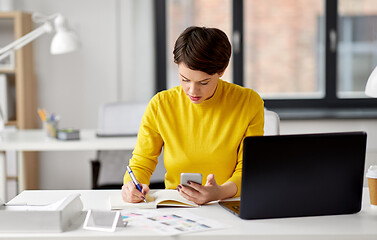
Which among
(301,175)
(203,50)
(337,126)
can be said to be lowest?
(337,126)

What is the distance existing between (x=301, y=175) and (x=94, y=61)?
111 inches

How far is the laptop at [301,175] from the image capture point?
1.36m

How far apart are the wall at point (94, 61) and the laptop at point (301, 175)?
2672 mm

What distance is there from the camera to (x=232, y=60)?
4.19 metres

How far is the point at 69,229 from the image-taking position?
1.35 meters

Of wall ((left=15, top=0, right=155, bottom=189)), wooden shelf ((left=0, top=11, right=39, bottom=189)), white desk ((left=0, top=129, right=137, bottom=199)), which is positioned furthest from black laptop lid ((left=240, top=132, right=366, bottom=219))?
wall ((left=15, top=0, right=155, bottom=189))

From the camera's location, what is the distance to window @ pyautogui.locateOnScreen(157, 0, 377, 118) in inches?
163

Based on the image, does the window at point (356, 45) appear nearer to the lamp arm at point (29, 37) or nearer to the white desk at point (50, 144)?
the white desk at point (50, 144)

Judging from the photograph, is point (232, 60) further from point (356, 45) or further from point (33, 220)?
point (33, 220)

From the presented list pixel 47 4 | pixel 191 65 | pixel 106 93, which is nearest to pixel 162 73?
pixel 106 93

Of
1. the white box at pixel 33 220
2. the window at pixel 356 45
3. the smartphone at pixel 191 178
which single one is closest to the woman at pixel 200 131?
A: the smartphone at pixel 191 178

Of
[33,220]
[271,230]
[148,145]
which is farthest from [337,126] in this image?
[33,220]

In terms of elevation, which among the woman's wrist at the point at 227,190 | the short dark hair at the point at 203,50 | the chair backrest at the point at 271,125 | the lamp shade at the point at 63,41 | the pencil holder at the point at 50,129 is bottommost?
the woman's wrist at the point at 227,190

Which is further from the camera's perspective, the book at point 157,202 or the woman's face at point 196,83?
the woman's face at point 196,83
